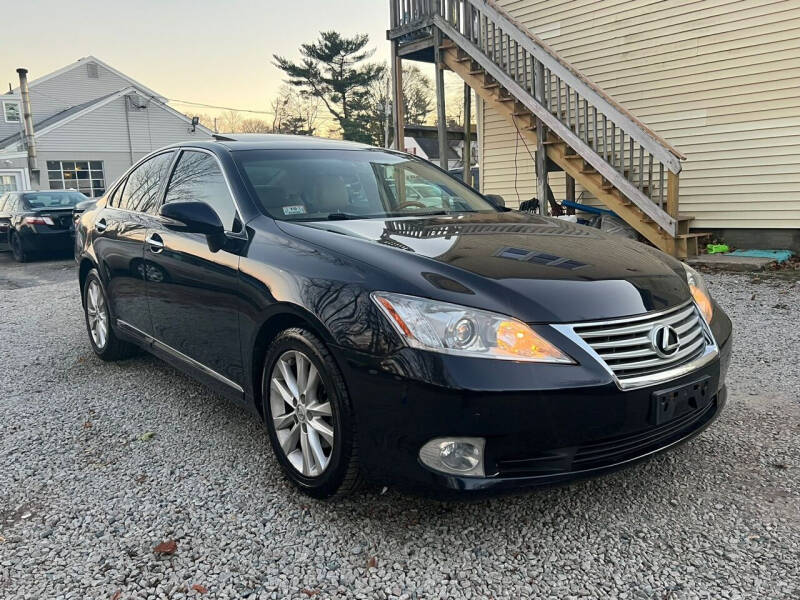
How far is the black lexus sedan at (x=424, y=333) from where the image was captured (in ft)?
6.82

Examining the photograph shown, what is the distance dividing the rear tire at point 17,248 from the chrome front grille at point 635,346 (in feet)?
42.1

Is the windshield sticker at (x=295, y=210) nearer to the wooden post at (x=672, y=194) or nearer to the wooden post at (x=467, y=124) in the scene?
the wooden post at (x=672, y=194)

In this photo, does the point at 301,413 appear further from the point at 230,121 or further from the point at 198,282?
the point at 230,121

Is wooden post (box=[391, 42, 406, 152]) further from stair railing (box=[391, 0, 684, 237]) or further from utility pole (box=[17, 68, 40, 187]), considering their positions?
utility pole (box=[17, 68, 40, 187])

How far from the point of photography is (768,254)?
8625 mm

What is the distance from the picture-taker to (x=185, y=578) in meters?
2.13

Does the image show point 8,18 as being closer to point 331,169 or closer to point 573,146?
point 573,146

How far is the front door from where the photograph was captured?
9.78 feet

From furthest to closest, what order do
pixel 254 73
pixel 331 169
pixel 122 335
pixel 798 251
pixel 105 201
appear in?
pixel 254 73 → pixel 798 251 → pixel 105 201 → pixel 122 335 → pixel 331 169

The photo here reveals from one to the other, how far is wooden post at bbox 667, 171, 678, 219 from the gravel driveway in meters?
4.93

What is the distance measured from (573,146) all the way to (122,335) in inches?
→ 272

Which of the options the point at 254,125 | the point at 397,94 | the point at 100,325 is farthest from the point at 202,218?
the point at 254,125

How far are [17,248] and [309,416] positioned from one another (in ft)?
40.8

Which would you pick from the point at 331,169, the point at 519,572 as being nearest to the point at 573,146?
the point at 331,169
